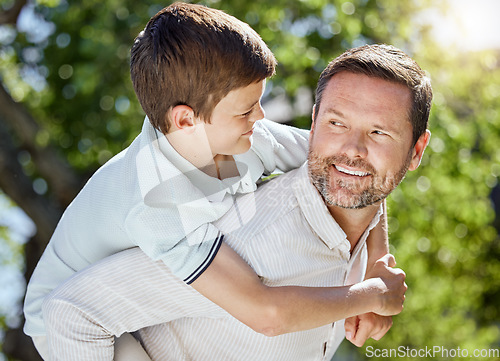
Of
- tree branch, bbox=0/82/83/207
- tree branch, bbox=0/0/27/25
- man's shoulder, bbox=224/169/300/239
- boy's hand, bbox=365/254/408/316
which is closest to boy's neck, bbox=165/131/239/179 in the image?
man's shoulder, bbox=224/169/300/239

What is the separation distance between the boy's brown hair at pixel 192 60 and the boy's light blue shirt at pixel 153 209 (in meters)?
0.11

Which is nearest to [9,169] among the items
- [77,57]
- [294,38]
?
[77,57]

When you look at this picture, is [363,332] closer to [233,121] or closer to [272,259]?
[272,259]

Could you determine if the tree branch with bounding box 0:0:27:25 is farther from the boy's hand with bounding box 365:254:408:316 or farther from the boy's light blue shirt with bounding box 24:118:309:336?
the boy's hand with bounding box 365:254:408:316

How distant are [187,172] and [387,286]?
2.04 feet

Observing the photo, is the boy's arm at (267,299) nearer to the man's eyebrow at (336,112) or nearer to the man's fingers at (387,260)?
the man's fingers at (387,260)

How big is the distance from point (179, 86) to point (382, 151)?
565 millimetres

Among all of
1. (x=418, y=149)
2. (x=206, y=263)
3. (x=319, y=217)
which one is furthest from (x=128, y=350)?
(x=418, y=149)

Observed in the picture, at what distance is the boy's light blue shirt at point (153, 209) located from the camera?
1470mm

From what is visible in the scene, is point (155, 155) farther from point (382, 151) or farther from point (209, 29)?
point (382, 151)

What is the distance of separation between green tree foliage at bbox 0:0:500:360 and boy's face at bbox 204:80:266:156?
3.23m

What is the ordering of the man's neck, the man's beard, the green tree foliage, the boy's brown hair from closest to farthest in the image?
1. the boy's brown hair
2. the man's beard
3. the man's neck
4. the green tree foliage

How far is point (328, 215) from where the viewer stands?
1750 mm

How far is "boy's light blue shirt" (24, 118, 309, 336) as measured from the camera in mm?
1470
